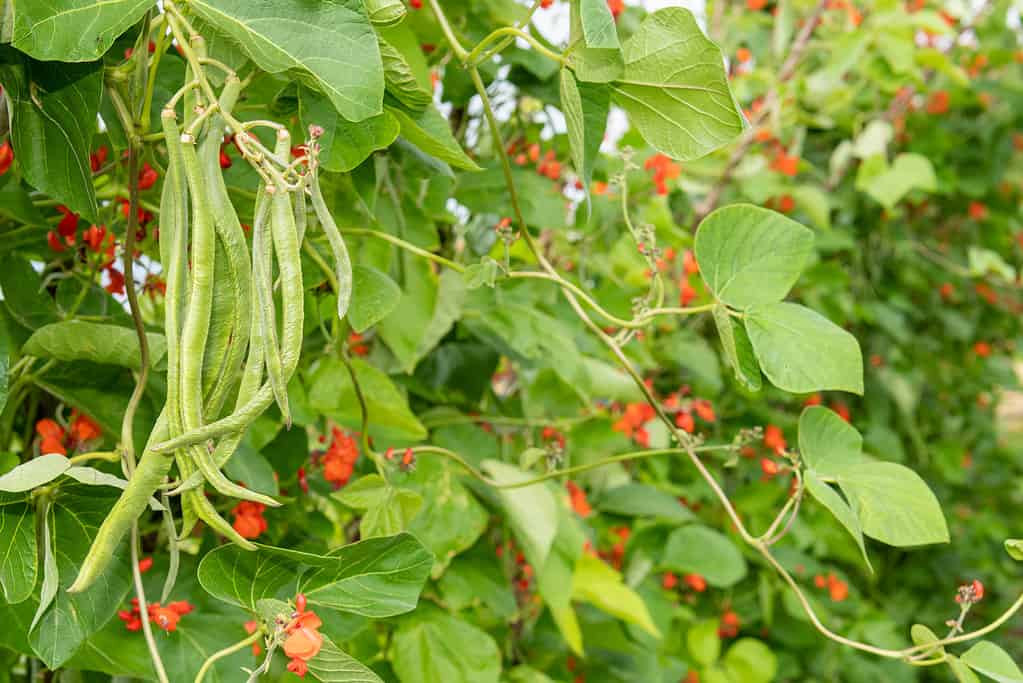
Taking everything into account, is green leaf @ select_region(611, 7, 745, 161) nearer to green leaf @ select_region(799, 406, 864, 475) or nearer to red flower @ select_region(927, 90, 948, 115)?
green leaf @ select_region(799, 406, 864, 475)

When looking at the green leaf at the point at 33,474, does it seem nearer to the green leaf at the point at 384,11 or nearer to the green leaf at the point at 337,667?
the green leaf at the point at 337,667

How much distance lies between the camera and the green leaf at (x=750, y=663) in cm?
159

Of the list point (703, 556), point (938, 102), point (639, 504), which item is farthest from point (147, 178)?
point (938, 102)

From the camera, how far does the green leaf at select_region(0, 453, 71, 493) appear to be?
419mm

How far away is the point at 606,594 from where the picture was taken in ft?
3.44

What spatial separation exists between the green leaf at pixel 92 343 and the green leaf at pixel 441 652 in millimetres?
360

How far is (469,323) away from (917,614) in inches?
75.3

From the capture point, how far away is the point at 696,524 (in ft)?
4.81

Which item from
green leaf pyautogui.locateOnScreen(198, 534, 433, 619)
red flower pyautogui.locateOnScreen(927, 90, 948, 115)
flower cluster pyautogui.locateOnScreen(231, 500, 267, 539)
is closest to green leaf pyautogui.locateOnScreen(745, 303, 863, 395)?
green leaf pyautogui.locateOnScreen(198, 534, 433, 619)

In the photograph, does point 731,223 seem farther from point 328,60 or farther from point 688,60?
point 328,60

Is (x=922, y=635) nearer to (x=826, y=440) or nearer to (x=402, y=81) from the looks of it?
(x=826, y=440)

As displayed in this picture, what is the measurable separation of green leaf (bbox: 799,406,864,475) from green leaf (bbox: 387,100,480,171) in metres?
0.27

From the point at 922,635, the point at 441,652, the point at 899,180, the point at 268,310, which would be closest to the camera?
the point at 268,310

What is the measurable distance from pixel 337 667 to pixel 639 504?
0.87 metres
